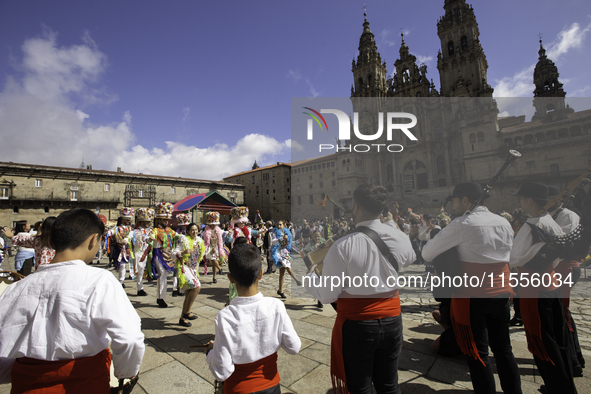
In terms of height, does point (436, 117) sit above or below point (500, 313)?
above

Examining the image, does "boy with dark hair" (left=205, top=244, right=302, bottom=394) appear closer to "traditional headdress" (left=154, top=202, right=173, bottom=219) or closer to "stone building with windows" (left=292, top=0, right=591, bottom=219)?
"stone building with windows" (left=292, top=0, right=591, bottom=219)

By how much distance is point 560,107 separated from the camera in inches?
169

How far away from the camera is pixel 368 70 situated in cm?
641

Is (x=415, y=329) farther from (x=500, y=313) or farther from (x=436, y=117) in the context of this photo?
(x=436, y=117)

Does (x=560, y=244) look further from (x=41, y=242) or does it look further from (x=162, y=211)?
(x=41, y=242)

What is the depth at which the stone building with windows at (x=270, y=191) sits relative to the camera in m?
56.2

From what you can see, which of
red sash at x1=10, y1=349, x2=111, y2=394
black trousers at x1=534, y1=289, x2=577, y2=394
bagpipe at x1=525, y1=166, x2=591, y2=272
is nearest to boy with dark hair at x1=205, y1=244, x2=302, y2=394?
red sash at x1=10, y1=349, x2=111, y2=394

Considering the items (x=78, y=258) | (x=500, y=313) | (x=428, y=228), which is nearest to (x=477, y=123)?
(x=428, y=228)

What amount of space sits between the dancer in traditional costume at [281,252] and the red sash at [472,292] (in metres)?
4.16

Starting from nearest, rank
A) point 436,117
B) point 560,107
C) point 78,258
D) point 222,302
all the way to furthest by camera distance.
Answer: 1. point 78,258
2. point 560,107
3. point 436,117
4. point 222,302

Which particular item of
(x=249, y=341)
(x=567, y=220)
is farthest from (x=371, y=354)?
(x=567, y=220)

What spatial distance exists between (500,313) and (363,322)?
1551 millimetres

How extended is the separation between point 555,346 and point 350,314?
86.9 inches

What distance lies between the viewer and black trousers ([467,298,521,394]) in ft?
8.08
